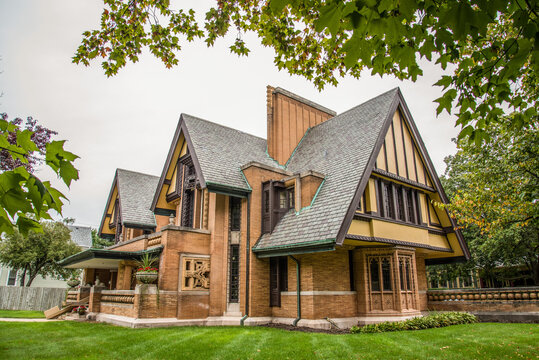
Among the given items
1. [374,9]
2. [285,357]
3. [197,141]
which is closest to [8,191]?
[374,9]

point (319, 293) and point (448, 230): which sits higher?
point (448, 230)

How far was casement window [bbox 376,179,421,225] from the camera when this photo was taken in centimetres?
1692

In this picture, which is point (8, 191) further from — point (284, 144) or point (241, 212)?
point (284, 144)

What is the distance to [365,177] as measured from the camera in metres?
15.5

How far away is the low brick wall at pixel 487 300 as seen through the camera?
16344 millimetres

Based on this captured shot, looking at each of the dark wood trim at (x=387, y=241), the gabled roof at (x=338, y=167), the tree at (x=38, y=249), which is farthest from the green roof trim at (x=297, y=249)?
the tree at (x=38, y=249)

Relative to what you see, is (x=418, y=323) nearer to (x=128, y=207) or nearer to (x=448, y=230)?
(x=448, y=230)

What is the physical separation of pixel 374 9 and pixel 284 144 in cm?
1868

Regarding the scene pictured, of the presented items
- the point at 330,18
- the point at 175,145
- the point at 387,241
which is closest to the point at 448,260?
the point at 387,241

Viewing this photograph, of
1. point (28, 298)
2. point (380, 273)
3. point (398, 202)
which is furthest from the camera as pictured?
point (28, 298)

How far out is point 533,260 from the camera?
2833 cm

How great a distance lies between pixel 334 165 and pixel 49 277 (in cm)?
4685

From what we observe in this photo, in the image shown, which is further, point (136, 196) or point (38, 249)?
point (38, 249)

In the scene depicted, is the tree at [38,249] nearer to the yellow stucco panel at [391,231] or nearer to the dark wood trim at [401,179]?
the yellow stucco panel at [391,231]
